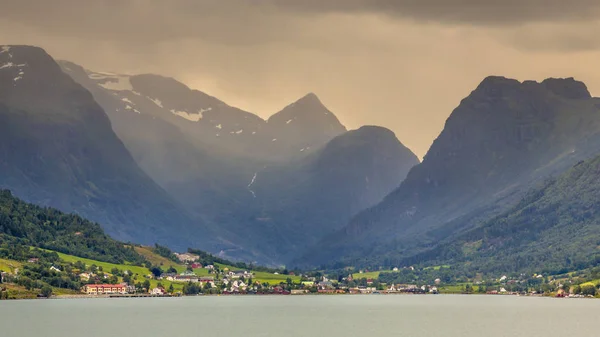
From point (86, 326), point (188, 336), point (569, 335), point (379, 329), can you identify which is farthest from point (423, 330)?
point (86, 326)

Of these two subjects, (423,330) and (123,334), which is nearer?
(123,334)

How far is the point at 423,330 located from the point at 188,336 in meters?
37.1

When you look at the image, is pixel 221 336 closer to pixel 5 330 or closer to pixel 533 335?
pixel 5 330

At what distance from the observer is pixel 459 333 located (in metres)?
186

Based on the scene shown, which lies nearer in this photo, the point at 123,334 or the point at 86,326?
the point at 123,334

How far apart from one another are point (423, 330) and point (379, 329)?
6.74m

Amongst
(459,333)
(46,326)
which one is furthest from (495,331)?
(46,326)

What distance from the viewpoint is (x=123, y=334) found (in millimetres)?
176000

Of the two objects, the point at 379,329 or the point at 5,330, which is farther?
the point at 379,329

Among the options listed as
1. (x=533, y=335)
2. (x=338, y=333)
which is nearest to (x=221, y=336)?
(x=338, y=333)

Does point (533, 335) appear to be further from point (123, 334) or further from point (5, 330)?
point (5, 330)

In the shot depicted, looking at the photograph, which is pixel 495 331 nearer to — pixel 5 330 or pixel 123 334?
pixel 123 334

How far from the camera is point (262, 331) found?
18725 centimetres

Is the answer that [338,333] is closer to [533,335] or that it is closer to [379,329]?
[379,329]
